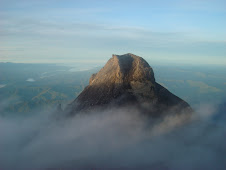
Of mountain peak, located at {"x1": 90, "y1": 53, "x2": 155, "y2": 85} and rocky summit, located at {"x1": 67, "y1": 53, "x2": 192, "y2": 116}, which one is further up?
mountain peak, located at {"x1": 90, "y1": 53, "x2": 155, "y2": 85}

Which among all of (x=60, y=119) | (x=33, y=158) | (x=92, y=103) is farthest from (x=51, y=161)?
(x=92, y=103)

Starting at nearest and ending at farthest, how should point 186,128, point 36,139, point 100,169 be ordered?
point 100,169 < point 186,128 < point 36,139

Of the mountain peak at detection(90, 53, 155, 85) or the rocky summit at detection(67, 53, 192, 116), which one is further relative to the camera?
the mountain peak at detection(90, 53, 155, 85)

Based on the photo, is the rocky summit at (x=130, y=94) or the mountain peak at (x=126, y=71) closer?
the rocky summit at (x=130, y=94)

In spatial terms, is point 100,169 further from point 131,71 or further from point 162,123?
point 131,71

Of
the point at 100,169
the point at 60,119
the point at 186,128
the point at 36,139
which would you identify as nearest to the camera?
the point at 100,169

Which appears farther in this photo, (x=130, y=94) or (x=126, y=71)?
(x=126, y=71)

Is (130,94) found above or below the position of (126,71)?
below

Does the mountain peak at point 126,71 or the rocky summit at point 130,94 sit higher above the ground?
the mountain peak at point 126,71
